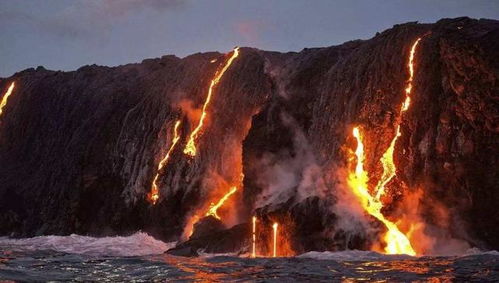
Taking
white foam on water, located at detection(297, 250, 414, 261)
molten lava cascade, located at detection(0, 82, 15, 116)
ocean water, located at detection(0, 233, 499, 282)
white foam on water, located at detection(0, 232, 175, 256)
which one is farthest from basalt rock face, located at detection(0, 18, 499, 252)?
ocean water, located at detection(0, 233, 499, 282)

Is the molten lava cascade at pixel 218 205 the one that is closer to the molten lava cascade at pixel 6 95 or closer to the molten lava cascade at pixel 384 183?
the molten lava cascade at pixel 384 183

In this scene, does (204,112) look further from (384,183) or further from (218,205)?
(384,183)

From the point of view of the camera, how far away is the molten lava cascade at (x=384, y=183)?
65.8 ft

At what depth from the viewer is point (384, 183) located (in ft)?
73.6

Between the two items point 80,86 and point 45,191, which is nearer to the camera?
point 45,191

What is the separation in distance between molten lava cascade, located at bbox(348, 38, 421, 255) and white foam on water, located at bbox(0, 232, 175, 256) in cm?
895

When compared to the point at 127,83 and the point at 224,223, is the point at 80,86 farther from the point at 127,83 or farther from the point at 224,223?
the point at 224,223

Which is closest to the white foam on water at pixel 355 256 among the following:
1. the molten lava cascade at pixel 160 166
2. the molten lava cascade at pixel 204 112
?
the molten lava cascade at pixel 204 112

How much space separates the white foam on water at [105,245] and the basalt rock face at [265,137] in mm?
1323

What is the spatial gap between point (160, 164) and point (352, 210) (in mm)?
14299

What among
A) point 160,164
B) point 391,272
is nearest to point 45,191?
point 160,164

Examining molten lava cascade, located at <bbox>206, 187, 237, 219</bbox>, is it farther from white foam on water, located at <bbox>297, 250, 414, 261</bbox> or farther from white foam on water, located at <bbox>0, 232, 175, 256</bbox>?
white foam on water, located at <bbox>297, 250, 414, 261</bbox>

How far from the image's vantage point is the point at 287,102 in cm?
3002

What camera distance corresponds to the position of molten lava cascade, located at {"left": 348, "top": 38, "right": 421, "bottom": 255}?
20.1 metres
